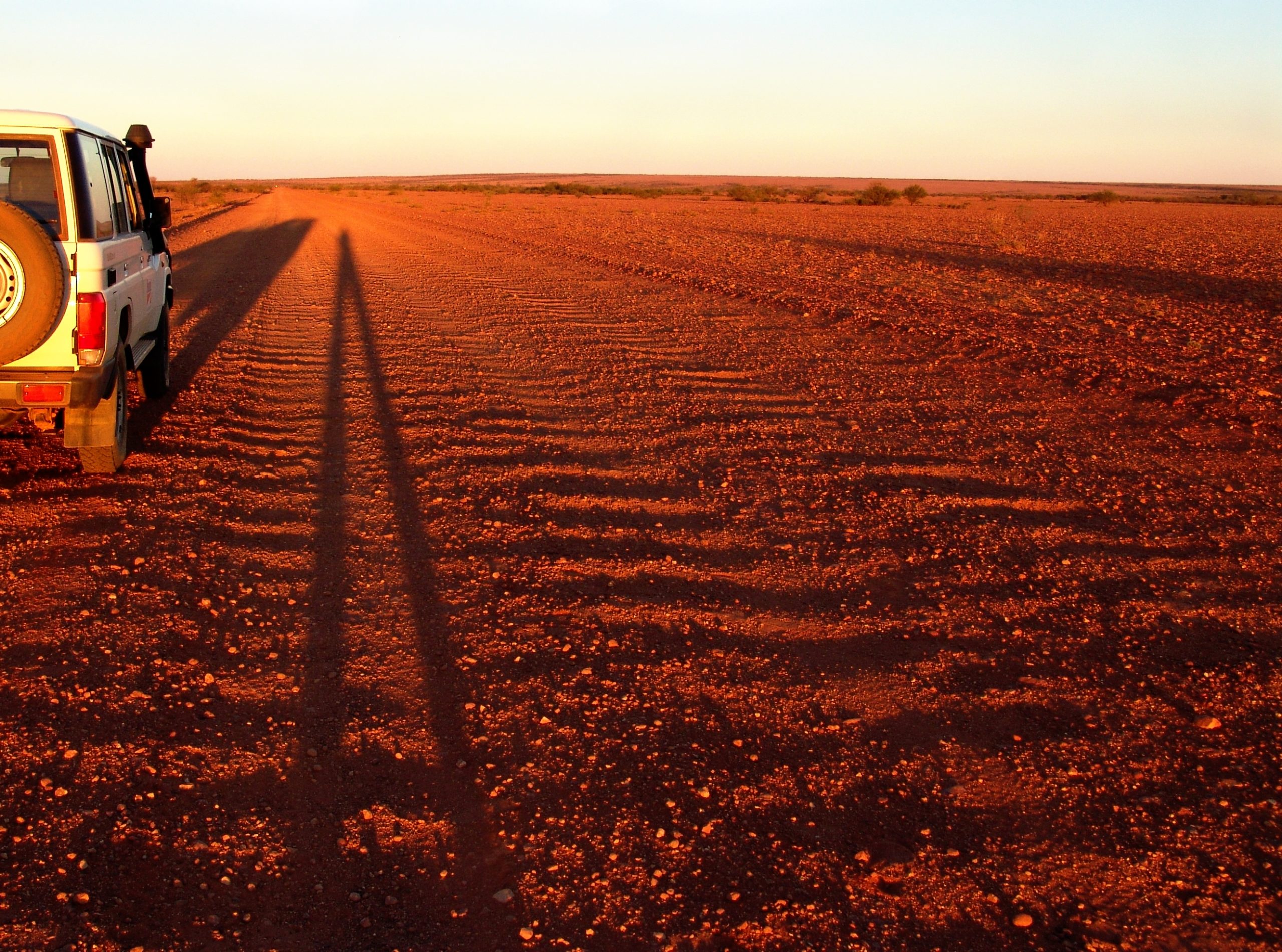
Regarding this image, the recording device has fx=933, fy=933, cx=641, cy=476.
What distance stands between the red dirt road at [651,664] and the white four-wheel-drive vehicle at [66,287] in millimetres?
533

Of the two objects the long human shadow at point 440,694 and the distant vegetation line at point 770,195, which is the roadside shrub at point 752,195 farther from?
the long human shadow at point 440,694

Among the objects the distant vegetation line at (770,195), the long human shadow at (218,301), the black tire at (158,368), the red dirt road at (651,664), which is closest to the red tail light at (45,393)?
the red dirt road at (651,664)

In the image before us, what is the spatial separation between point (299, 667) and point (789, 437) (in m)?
4.39

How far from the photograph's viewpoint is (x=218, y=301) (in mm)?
14289

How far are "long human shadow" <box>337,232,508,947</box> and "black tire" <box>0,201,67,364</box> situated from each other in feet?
6.89

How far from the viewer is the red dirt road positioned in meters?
2.77

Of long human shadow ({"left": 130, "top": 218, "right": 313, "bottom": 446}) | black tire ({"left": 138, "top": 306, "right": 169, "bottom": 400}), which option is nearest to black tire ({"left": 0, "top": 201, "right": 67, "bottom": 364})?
long human shadow ({"left": 130, "top": 218, "right": 313, "bottom": 446})

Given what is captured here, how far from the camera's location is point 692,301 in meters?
14.4

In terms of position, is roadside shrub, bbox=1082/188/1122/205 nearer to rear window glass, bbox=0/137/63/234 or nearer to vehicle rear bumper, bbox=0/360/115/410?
rear window glass, bbox=0/137/63/234

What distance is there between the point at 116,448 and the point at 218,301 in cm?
925

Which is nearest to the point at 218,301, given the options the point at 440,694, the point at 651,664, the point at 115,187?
the point at 115,187

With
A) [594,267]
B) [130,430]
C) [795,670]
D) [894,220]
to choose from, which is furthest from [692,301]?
[894,220]

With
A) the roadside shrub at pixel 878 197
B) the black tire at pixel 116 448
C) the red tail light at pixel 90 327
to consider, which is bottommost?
the black tire at pixel 116 448

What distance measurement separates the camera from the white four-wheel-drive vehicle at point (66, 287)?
495cm
